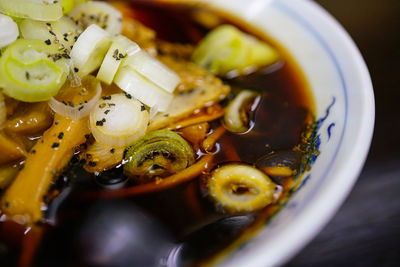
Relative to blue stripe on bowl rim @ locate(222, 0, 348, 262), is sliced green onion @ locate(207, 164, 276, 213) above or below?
below

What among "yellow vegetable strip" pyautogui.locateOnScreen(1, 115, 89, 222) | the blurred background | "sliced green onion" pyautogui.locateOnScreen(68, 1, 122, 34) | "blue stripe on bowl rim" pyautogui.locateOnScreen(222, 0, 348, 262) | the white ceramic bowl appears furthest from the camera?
"sliced green onion" pyautogui.locateOnScreen(68, 1, 122, 34)

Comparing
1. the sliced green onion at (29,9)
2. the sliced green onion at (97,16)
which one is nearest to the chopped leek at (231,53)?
the sliced green onion at (97,16)

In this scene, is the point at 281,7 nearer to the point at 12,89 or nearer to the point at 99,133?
the point at 99,133

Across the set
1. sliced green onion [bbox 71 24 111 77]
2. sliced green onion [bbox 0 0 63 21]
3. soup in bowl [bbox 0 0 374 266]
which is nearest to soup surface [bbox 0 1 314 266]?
soup in bowl [bbox 0 0 374 266]

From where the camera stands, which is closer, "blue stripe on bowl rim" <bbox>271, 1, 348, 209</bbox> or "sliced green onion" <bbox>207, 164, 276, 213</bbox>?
"blue stripe on bowl rim" <bbox>271, 1, 348, 209</bbox>

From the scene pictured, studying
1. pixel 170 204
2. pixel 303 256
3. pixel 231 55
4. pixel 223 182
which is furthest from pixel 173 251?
pixel 231 55

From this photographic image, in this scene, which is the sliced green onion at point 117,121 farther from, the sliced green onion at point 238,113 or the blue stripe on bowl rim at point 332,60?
the blue stripe on bowl rim at point 332,60

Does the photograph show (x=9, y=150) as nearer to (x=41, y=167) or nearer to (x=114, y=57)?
(x=41, y=167)

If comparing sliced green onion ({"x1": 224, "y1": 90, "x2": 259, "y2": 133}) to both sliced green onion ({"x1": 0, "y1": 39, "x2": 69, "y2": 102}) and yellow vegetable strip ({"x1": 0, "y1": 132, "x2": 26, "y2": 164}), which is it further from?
yellow vegetable strip ({"x1": 0, "y1": 132, "x2": 26, "y2": 164})
